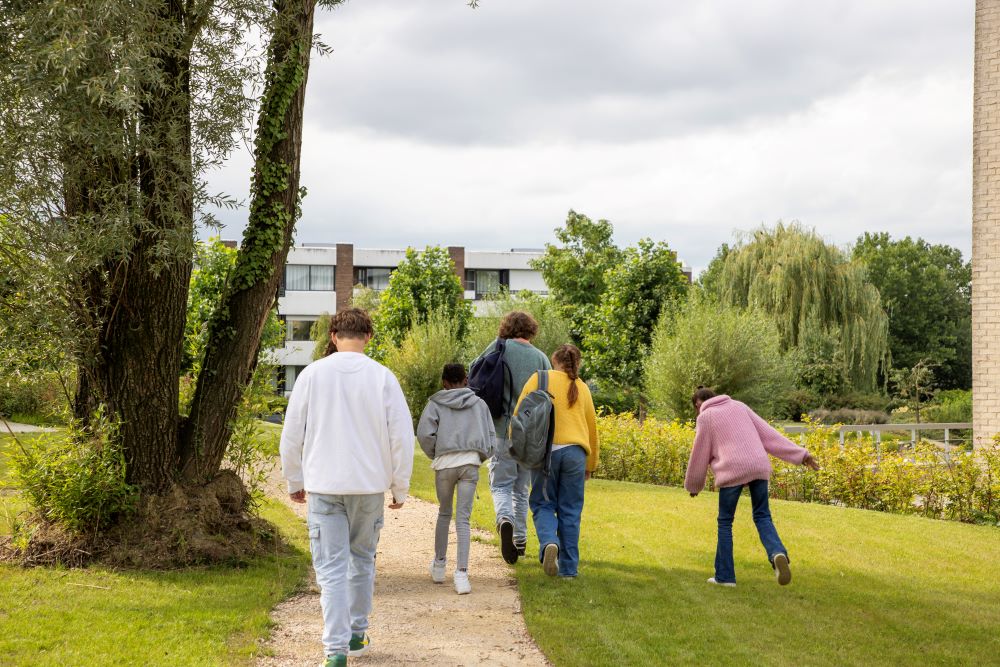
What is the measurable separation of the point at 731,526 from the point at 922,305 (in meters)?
60.2

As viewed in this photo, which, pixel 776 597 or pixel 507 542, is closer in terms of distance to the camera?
pixel 776 597

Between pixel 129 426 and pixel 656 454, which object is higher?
pixel 129 426

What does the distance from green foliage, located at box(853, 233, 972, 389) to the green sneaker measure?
181 ft

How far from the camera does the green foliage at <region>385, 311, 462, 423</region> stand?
98.3 feet

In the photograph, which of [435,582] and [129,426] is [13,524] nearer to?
[129,426]

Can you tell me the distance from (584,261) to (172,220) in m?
34.1

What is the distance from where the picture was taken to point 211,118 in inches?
329

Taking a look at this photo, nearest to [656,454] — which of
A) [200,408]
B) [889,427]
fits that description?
[889,427]

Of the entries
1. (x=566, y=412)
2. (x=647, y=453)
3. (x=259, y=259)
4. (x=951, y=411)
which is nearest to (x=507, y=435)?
(x=566, y=412)

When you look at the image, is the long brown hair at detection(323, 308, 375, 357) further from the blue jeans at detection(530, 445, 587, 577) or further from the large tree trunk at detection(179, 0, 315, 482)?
the large tree trunk at detection(179, 0, 315, 482)

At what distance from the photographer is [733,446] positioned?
7.67 meters

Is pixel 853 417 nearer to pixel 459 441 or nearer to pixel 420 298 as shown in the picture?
pixel 420 298

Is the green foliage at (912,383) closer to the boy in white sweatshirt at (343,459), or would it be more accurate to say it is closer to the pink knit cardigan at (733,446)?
the pink knit cardigan at (733,446)

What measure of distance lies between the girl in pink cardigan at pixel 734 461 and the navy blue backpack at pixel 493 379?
5.49ft
